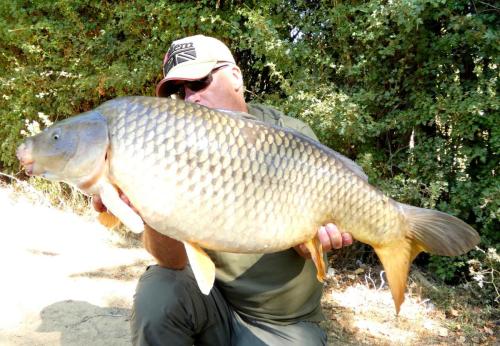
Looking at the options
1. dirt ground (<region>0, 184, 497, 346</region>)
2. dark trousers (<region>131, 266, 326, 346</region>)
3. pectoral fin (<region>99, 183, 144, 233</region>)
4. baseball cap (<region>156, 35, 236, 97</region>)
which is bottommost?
dirt ground (<region>0, 184, 497, 346</region>)

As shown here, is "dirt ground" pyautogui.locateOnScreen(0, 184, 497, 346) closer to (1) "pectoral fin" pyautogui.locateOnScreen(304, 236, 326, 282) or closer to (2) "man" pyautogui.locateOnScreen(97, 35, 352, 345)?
(2) "man" pyautogui.locateOnScreen(97, 35, 352, 345)

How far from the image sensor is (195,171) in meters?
1.22

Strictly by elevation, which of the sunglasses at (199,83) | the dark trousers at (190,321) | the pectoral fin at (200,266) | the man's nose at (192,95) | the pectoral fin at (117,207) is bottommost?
the dark trousers at (190,321)

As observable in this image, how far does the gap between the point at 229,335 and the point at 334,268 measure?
169cm

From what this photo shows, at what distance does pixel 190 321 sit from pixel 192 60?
2.91ft

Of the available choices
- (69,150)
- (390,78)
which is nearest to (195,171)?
(69,150)

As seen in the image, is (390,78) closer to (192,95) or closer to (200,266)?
(192,95)

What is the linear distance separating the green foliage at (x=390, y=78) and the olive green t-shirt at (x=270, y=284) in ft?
4.22

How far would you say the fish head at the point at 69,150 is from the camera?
3.99 feet

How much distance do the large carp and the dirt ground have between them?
1282 mm

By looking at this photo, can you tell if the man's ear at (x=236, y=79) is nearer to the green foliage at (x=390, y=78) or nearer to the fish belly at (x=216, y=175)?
the fish belly at (x=216, y=175)

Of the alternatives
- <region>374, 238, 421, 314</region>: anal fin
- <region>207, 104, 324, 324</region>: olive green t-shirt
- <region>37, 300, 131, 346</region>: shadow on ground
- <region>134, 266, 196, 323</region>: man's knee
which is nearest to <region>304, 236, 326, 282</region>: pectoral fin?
<region>374, 238, 421, 314</region>: anal fin

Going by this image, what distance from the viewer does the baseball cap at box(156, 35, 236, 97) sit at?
1.80 m

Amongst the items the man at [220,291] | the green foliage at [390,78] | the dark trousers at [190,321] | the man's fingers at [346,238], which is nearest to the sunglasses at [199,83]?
the man at [220,291]
